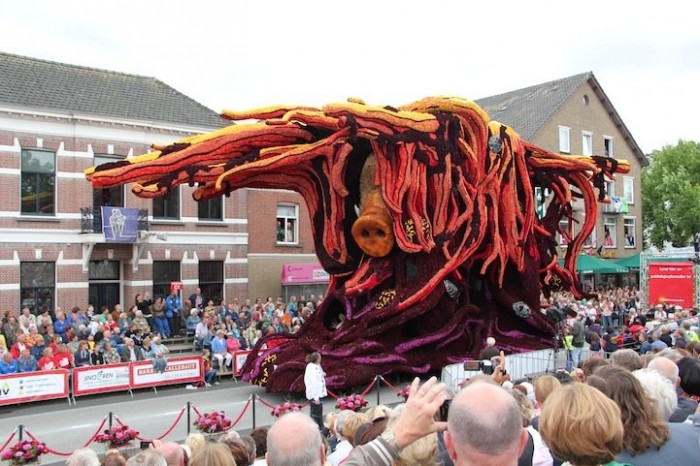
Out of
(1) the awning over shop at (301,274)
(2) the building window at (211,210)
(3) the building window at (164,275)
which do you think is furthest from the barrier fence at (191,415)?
(1) the awning over shop at (301,274)

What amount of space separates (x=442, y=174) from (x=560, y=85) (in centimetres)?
2834

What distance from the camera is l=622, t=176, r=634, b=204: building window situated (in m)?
42.2

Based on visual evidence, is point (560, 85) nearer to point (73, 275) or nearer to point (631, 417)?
point (73, 275)

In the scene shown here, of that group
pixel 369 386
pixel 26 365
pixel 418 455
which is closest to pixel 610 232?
pixel 369 386

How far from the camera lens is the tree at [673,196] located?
46.6m

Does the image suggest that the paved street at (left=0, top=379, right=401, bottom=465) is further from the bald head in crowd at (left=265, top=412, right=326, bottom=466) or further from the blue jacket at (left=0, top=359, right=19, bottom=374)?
the bald head in crowd at (left=265, top=412, right=326, bottom=466)

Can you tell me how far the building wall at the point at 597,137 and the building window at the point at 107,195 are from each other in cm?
2147

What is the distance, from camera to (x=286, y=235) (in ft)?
97.0

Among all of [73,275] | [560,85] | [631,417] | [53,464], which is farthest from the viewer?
[560,85]

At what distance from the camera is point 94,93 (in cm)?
2522

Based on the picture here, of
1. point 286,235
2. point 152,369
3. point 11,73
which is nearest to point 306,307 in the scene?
point 286,235

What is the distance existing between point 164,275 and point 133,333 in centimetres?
710

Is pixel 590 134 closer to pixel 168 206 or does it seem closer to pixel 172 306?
pixel 168 206

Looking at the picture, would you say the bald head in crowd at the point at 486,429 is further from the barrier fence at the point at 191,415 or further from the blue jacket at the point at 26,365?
the blue jacket at the point at 26,365
